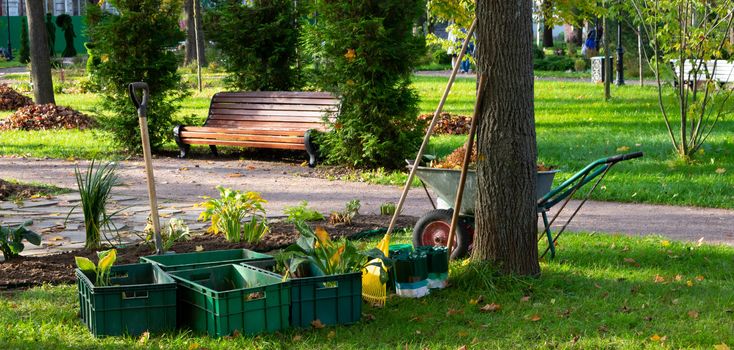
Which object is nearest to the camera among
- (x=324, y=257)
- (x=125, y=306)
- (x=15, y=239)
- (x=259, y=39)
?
(x=125, y=306)

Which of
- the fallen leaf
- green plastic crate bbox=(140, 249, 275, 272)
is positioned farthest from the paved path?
the fallen leaf

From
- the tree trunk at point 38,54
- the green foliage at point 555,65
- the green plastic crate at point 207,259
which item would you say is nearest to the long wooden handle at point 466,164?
the green plastic crate at point 207,259

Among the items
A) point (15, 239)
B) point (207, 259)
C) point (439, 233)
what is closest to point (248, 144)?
point (15, 239)

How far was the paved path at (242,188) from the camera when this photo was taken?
8531 millimetres

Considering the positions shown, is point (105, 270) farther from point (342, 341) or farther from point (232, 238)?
point (232, 238)

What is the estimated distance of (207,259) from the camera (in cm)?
633

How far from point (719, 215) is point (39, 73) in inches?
550

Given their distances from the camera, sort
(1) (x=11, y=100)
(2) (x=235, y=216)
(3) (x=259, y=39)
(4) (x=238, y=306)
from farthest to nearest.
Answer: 1. (1) (x=11, y=100)
2. (3) (x=259, y=39)
3. (2) (x=235, y=216)
4. (4) (x=238, y=306)

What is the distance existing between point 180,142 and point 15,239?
23.4ft

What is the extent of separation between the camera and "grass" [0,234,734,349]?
5.17 meters

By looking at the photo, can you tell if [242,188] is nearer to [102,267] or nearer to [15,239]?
[15,239]

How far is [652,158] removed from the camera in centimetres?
1231

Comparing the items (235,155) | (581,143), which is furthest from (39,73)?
(581,143)

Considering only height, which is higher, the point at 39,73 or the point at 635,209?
the point at 39,73
